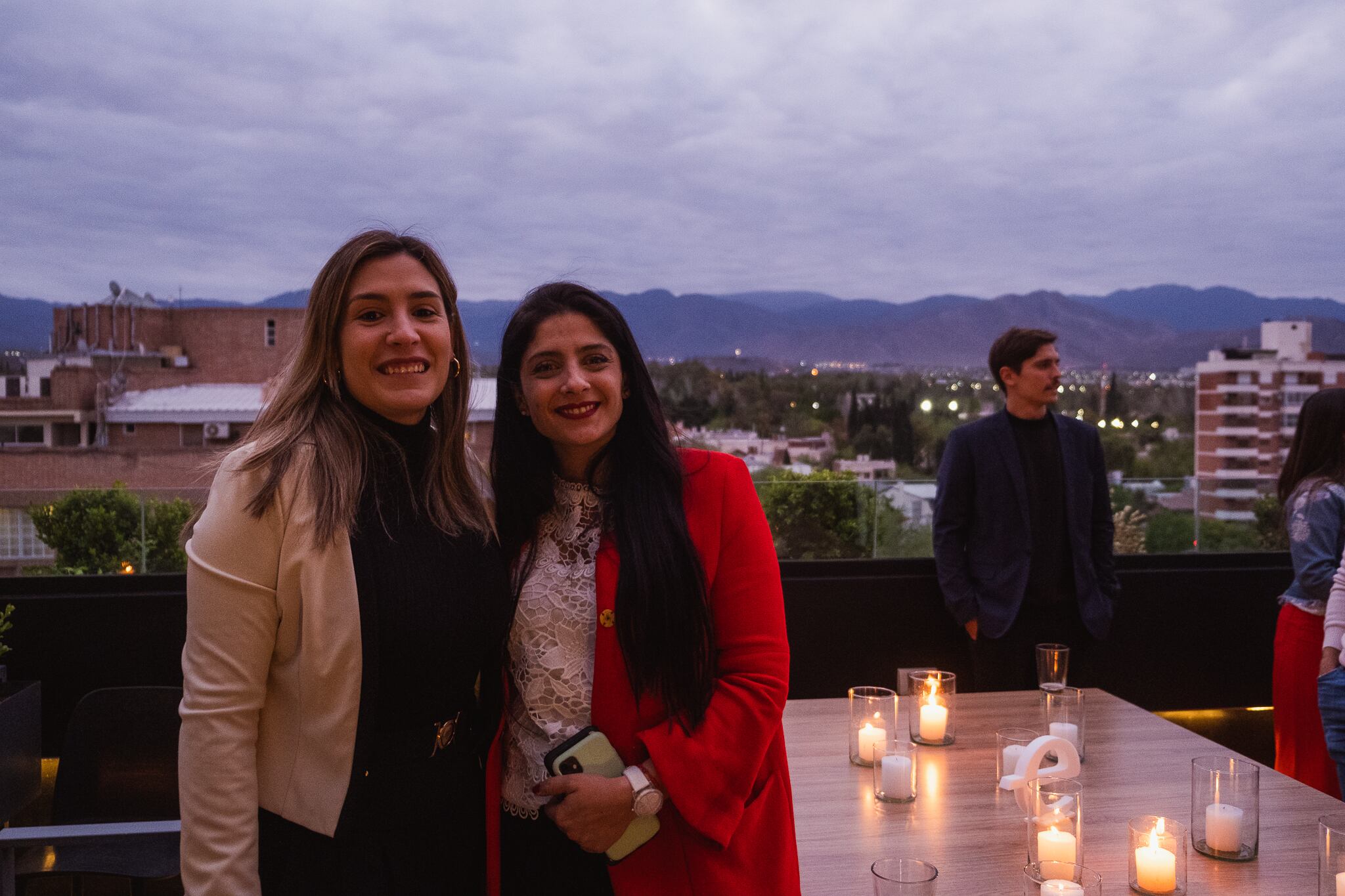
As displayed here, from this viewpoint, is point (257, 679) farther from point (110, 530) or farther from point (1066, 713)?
point (110, 530)

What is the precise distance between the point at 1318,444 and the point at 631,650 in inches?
112

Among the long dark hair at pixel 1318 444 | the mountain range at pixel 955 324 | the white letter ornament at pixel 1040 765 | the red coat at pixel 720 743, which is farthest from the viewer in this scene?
the mountain range at pixel 955 324

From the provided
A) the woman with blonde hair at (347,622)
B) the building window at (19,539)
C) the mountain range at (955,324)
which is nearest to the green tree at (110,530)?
the building window at (19,539)

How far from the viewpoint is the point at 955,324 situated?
8.34 meters

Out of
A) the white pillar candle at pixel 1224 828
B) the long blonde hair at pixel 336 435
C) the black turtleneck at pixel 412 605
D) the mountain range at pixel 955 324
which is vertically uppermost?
the mountain range at pixel 955 324

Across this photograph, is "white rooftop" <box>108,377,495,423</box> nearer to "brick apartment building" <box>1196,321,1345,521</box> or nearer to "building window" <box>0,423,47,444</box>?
"building window" <box>0,423,47,444</box>

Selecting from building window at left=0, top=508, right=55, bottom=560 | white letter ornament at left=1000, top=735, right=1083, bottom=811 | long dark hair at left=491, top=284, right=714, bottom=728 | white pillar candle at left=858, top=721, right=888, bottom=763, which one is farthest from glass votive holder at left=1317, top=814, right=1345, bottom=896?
building window at left=0, top=508, right=55, bottom=560

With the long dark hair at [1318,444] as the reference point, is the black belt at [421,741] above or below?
below

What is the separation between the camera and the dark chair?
234 cm

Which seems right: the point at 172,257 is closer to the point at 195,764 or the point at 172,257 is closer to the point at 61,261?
the point at 61,261

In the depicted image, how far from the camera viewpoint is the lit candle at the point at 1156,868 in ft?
4.44

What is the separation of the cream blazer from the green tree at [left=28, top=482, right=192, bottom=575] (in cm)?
282

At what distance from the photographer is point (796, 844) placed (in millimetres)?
1555

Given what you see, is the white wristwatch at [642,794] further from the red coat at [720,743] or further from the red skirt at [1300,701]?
the red skirt at [1300,701]
